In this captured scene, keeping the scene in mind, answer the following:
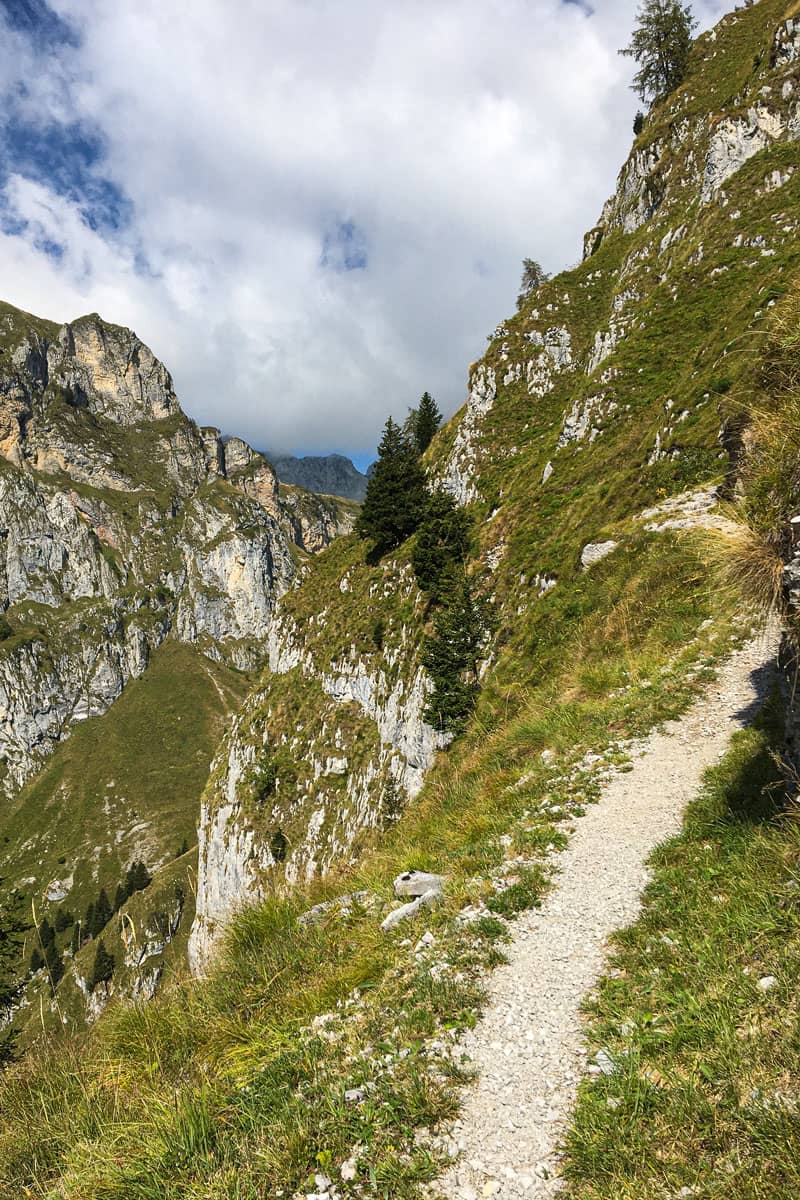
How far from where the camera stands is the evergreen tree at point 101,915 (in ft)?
503

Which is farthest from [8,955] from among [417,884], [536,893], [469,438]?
[469,438]

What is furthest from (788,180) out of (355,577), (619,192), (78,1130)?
(78,1130)

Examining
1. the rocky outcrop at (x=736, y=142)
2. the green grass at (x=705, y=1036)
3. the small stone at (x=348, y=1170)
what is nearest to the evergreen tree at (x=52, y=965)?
the small stone at (x=348, y=1170)

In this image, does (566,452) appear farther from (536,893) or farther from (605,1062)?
(605,1062)

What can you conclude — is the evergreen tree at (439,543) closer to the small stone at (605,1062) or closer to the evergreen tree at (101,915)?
the small stone at (605,1062)

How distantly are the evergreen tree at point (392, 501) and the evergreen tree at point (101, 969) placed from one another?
128 metres

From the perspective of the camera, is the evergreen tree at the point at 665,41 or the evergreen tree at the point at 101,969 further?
the evergreen tree at the point at 101,969

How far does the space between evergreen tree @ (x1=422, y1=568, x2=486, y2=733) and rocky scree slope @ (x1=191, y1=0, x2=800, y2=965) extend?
1041 mm

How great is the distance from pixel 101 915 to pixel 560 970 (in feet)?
679

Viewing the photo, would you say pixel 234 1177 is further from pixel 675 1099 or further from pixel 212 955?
pixel 212 955

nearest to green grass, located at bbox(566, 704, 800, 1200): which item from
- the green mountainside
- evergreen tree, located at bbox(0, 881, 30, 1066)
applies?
the green mountainside

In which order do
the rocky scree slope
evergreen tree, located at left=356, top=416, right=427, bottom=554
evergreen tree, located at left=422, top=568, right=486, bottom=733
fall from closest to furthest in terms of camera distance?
the rocky scree slope → evergreen tree, located at left=422, top=568, right=486, bottom=733 → evergreen tree, located at left=356, top=416, right=427, bottom=554

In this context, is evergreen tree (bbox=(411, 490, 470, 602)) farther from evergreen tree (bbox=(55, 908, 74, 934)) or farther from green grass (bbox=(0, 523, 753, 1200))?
evergreen tree (bbox=(55, 908, 74, 934))

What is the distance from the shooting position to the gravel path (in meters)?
3.33
